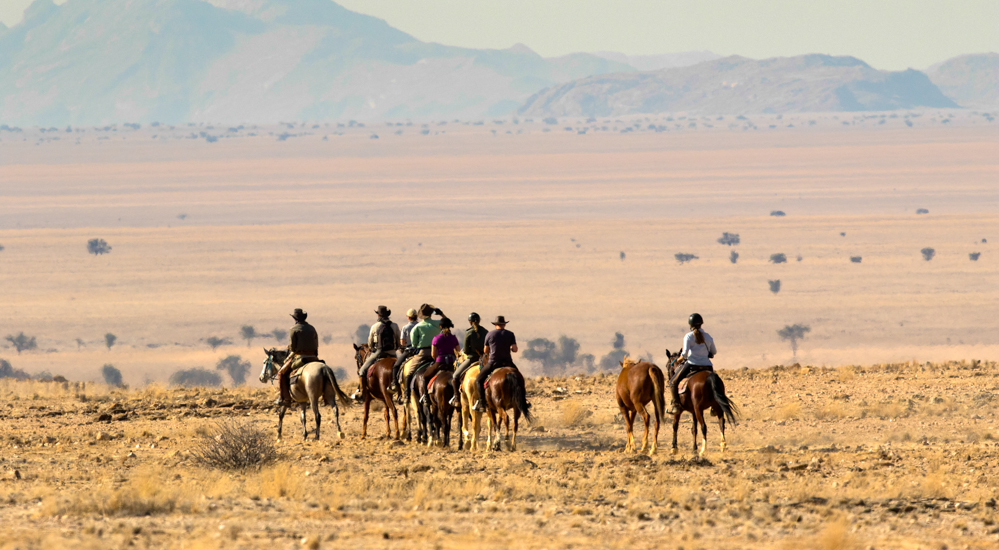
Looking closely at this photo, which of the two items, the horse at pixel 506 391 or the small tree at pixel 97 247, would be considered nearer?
the horse at pixel 506 391

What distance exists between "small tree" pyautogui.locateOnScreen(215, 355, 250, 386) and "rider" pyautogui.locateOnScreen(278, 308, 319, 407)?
38094 mm

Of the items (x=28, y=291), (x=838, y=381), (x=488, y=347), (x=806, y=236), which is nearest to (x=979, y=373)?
(x=838, y=381)

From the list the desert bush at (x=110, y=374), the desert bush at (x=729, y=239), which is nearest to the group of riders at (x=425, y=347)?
the desert bush at (x=110, y=374)

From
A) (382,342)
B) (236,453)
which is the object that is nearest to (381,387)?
(382,342)

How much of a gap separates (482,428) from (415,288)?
59307mm

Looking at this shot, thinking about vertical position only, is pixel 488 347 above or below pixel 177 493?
above

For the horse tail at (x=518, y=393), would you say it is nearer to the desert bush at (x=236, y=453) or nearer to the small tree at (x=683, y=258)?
the desert bush at (x=236, y=453)

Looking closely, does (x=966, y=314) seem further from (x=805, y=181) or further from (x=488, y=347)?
(x=805, y=181)

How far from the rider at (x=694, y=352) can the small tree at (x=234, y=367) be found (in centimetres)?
4218

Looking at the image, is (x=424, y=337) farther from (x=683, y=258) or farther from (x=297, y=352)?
(x=683, y=258)

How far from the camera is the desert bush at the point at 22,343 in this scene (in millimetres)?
62888

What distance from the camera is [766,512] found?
11.9 metres

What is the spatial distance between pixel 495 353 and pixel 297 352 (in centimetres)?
373

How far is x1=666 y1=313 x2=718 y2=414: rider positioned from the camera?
50.7 ft
